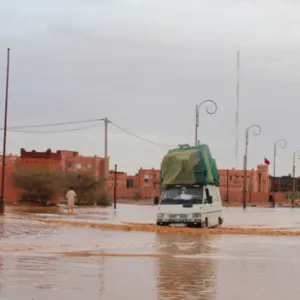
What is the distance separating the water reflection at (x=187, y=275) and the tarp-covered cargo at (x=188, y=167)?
1039 cm

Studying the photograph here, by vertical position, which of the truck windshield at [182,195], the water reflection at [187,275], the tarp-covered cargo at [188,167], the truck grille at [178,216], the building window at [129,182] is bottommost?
the water reflection at [187,275]

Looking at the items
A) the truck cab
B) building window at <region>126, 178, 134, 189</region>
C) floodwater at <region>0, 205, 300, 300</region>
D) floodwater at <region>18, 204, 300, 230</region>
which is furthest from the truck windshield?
building window at <region>126, 178, 134, 189</region>

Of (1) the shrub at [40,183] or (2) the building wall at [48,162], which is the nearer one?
(1) the shrub at [40,183]

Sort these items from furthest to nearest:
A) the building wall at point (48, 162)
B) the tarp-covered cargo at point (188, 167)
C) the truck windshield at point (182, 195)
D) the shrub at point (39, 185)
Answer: the building wall at point (48, 162) < the shrub at point (39, 185) < the tarp-covered cargo at point (188, 167) < the truck windshield at point (182, 195)

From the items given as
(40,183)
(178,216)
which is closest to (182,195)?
(178,216)

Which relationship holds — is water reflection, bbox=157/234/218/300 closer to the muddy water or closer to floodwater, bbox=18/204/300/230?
the muddy water

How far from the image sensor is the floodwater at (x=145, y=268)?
12.4 meters

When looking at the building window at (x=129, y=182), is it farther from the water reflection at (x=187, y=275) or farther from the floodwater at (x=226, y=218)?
the water reflection at (x=187, y=275)

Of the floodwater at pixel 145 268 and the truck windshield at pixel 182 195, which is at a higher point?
the truck windshield at pixel 182 195

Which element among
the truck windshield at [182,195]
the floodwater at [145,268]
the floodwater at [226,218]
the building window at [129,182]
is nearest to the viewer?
the floodwater at [145,268]

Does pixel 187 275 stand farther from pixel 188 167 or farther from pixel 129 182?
pixel 129 182

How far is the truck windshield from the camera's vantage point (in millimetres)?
32906

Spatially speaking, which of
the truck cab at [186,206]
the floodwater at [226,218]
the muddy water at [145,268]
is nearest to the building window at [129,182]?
the floodwater at [226,218]

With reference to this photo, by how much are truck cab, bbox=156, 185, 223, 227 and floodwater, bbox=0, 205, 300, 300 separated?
528cm
